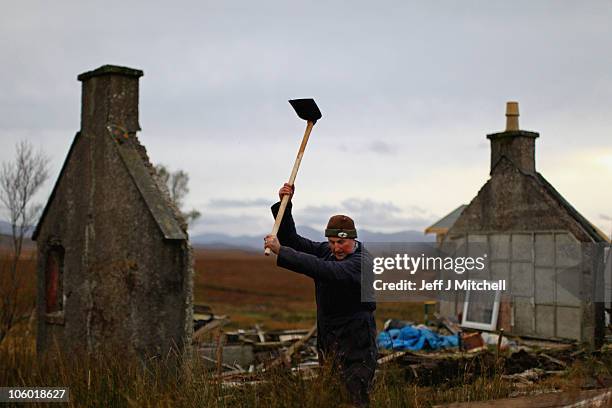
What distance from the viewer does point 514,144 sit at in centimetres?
1584

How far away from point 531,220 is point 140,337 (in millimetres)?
8311

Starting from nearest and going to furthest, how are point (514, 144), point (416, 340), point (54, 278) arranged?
1. point (54, 278)
2. point (416, 340)
3. point (514, 144)

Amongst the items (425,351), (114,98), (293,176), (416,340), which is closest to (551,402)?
(293,176)

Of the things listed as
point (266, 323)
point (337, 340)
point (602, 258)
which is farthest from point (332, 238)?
point (266, 323)

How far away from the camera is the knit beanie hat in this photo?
649cm

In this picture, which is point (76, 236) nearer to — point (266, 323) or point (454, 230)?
point (454, 230)

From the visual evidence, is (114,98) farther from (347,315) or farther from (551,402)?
(551,402)

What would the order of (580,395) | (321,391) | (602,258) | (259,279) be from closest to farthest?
1. (321,391)
2. (580,395)
3. (602,258)
4. (259,279)

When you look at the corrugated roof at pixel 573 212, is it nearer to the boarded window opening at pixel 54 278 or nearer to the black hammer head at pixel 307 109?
the black hammer head at pixel 307 109

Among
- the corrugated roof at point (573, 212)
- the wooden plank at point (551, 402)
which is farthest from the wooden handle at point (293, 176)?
the corrugated roof at point (573, 212)

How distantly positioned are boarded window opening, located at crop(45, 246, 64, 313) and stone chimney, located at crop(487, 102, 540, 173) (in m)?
8.81

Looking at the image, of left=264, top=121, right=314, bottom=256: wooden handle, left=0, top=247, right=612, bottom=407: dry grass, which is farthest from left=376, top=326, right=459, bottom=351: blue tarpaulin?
left=264, top=121, right=314, bottom=256: wooden handle

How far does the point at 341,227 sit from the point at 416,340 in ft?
28.9

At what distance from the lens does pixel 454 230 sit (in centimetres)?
1716
